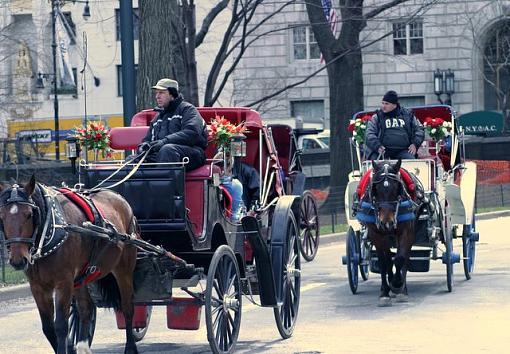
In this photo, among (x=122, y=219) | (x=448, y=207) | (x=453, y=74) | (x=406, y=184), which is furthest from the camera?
(x=453, y=74)

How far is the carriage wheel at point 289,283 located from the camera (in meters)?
12.7

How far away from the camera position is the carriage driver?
16.1m

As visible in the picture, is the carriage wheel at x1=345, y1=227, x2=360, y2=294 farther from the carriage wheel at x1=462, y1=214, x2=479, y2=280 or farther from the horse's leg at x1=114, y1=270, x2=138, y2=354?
the horse's leg at x1=114, y1=270, x2=138, y2=354

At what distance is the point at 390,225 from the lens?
48.9ft

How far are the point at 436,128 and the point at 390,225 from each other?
8.67 ft

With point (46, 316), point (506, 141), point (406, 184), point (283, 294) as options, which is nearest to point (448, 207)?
point (406, 184)

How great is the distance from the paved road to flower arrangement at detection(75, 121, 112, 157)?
2030 mm

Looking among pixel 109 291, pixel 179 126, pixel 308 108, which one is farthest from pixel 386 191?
pixel 308 108

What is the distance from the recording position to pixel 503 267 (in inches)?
746

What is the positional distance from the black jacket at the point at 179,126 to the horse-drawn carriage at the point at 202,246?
0.30 m

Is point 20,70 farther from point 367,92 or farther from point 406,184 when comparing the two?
point 406,184

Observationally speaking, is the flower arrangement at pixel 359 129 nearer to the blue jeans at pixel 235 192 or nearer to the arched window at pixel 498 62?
the blue jeans at pixel 235 192

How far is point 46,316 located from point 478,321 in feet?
17.1

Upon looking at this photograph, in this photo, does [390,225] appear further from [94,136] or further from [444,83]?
[444,83]
